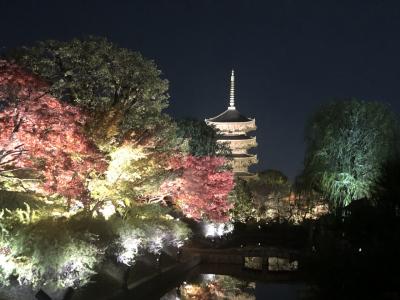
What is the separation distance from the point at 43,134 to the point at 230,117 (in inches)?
2127

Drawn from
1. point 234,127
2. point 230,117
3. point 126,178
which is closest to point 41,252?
point 126,178

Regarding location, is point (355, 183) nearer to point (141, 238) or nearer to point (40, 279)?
point (141, 238)

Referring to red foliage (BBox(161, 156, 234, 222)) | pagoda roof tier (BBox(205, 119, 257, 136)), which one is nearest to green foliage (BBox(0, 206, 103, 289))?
red foliage (BBox(161, 156, 234, 222))

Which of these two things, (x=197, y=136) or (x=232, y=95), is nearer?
(x=197, y=136)

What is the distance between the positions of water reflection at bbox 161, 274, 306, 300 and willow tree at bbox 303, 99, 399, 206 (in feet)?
33.2

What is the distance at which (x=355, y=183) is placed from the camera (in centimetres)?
3294

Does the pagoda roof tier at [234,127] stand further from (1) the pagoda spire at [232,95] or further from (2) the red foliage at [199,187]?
(2) the red foliage at [199,187]

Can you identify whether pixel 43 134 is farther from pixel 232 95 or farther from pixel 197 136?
pixel 232 95

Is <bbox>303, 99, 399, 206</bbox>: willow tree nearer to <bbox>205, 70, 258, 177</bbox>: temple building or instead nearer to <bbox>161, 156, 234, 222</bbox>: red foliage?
<bbox>161, 156, 234, 222</bbox>: red foliage

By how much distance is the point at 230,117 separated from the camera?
226 ft

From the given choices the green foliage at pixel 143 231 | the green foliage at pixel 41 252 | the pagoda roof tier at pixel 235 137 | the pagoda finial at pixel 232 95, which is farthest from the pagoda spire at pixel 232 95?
the green foliage at pixel 41 252

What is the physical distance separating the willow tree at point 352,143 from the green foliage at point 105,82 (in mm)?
14918

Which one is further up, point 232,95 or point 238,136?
point 232,95

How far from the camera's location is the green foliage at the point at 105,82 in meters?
18.9
